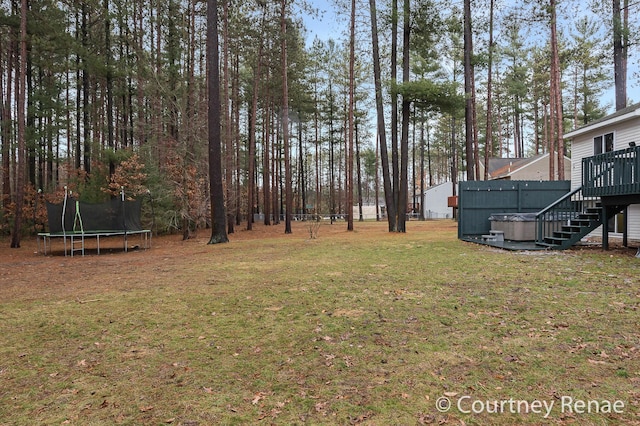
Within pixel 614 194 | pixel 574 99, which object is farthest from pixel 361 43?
pixel 574 99

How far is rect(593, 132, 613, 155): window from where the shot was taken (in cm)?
A: 1155

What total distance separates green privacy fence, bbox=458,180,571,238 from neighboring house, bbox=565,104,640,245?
1229 mm

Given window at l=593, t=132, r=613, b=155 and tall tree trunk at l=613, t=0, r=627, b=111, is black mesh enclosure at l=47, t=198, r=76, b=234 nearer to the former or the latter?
window at l=593, t=132, r=613, b=155

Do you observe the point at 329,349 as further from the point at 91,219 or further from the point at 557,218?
the point at 91,219

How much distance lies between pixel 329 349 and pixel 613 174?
29.2 feet

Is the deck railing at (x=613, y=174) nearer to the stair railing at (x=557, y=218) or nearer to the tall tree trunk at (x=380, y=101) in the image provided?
the stair railing at (x=557, y=218)

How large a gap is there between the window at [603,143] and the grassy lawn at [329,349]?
22.8ft

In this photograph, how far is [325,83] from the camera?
32.7m

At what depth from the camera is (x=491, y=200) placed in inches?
522

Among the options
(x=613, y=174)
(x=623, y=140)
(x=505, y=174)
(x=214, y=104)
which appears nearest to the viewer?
(x=613, y=174)

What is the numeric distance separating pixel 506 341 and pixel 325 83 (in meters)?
32.0

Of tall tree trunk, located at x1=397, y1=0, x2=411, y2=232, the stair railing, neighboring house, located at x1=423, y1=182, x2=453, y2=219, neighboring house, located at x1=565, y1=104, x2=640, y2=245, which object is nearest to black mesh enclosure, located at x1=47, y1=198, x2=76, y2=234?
tall tree trunk, located at x1=397, y1=0, x2=411, y2=232

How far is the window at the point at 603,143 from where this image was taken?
11547 mm

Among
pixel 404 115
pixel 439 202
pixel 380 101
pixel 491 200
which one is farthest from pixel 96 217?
pixel 439 202
